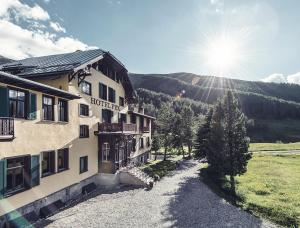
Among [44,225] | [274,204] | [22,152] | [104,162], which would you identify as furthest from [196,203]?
[22,152]

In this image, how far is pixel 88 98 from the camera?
27484mm

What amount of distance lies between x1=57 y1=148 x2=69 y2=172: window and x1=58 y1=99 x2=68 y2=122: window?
112 inches

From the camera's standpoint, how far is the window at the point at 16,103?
16.8m

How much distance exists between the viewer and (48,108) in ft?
68.4

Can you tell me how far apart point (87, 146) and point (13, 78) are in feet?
44.3

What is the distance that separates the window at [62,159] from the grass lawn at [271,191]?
707 inches

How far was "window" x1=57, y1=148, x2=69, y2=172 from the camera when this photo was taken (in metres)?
22.7

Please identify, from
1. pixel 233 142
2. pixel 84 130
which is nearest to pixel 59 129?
pixel 84 130

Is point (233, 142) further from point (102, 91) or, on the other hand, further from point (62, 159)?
point (62, 159)

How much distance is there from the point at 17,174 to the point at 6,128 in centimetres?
426

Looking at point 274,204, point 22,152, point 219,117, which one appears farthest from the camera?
point 219,117

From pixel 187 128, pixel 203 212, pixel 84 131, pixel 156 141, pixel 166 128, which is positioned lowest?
pixel 203 212

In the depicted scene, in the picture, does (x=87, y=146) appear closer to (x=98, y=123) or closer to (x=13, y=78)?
(x=98, y=123)

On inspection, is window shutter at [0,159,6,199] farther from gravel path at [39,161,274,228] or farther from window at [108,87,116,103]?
window at [108,87,116,103]
